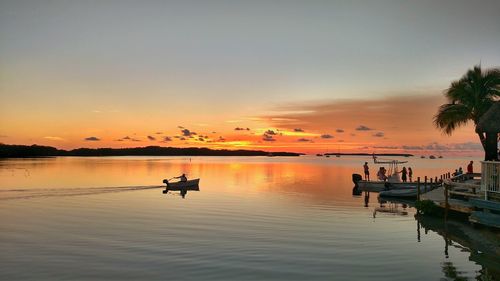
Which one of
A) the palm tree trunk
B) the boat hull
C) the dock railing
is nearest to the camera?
the dock railing

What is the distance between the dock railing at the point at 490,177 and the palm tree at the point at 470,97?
56.3ft

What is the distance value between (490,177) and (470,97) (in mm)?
19116

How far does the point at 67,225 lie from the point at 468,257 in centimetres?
2447

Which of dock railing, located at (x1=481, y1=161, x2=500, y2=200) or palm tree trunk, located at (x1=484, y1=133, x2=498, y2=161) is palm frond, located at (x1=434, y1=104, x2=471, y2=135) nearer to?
palm tree trunk, located at (x1=484, y1=133, x2=498, y2=161)

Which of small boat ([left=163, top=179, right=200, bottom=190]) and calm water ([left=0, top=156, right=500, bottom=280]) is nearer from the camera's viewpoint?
calm water ([left=0, top=156, right=500, bottom=280])

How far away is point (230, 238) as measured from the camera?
23.5 m

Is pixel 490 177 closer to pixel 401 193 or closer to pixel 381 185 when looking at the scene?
pixel 401 193

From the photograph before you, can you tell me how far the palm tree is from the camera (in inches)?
1540

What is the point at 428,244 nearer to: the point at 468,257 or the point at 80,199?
the point at 468,257

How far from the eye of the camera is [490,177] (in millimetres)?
23281

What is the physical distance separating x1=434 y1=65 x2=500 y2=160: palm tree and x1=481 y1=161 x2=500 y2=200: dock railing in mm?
17173

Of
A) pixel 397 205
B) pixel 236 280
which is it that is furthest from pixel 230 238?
pixel 397 205

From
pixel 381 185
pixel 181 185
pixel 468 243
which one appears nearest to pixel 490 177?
pixel 468 243

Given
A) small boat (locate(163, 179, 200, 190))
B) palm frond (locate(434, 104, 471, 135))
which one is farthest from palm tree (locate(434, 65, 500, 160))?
small boat (locate(163, 179, 200, 190))
